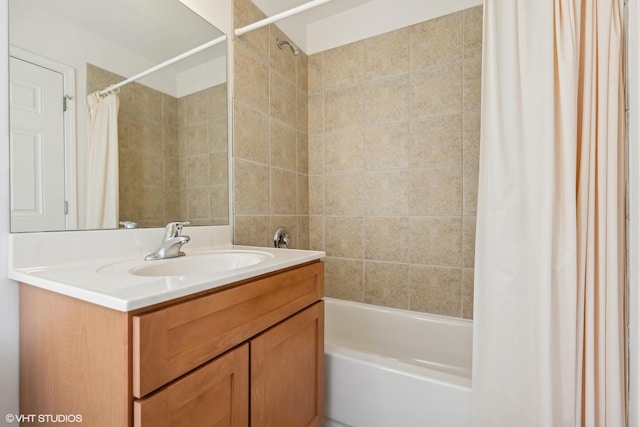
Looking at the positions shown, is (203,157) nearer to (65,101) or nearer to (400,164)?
(65,101)

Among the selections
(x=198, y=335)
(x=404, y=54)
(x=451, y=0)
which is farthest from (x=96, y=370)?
(x=451, y=0)

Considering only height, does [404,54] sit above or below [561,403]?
above

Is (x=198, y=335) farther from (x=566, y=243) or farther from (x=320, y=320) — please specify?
(x=566, y=243)

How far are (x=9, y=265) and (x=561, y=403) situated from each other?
1.58m

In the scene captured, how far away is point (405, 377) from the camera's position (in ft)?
3.44

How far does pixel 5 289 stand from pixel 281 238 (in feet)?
3.61

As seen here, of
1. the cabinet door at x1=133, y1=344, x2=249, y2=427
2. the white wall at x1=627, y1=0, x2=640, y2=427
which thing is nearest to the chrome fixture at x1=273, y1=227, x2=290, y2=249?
the cabinet door at x1=133, y1=344, x2=249, y2=427

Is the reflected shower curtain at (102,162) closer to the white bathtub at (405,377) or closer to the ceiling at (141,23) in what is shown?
the ceiling at (141,23)

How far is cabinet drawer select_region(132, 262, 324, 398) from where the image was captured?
0.53 meters

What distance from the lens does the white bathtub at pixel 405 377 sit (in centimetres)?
100

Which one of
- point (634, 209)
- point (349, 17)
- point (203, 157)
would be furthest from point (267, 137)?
point (634, 209)

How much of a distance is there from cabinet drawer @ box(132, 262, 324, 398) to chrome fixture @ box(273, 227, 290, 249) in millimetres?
738

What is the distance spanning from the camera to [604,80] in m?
0.81

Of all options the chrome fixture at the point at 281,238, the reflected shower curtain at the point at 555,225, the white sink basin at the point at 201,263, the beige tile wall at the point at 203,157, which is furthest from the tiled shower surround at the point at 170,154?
the reflected shower curtain at the point at 555,225
